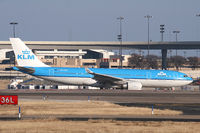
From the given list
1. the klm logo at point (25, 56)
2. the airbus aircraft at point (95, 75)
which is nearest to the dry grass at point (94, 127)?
the airbus aircraft at point (95, 75)

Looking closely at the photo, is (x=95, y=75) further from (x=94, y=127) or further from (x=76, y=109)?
(x=94, y=127)

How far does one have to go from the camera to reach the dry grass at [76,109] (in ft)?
127

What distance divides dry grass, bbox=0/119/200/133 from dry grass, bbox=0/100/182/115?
5908 mm

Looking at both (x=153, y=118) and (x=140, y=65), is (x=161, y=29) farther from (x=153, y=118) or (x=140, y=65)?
(x=153, y=118)

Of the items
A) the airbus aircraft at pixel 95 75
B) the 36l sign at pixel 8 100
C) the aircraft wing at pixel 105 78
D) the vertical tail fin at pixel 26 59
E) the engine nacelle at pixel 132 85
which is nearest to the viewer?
the 36l sign at pixel 8 100

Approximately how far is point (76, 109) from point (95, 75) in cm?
2396

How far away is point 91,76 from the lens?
6569 cm

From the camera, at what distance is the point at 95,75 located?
65188 millimetres

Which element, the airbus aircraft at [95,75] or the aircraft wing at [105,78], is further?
the airbus aircraft at [95,75]

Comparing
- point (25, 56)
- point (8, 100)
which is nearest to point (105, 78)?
point (25, 56)

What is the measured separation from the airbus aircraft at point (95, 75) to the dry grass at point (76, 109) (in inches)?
742

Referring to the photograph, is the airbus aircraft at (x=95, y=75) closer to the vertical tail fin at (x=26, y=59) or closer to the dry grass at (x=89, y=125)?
the vertical tail fin at (x=26, y=59)

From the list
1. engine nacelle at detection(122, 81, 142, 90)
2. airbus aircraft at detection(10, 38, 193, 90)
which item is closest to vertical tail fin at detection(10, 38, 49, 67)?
airbus aircraft at detection(10, 38, 193, 90)

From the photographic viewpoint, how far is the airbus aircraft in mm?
65750
